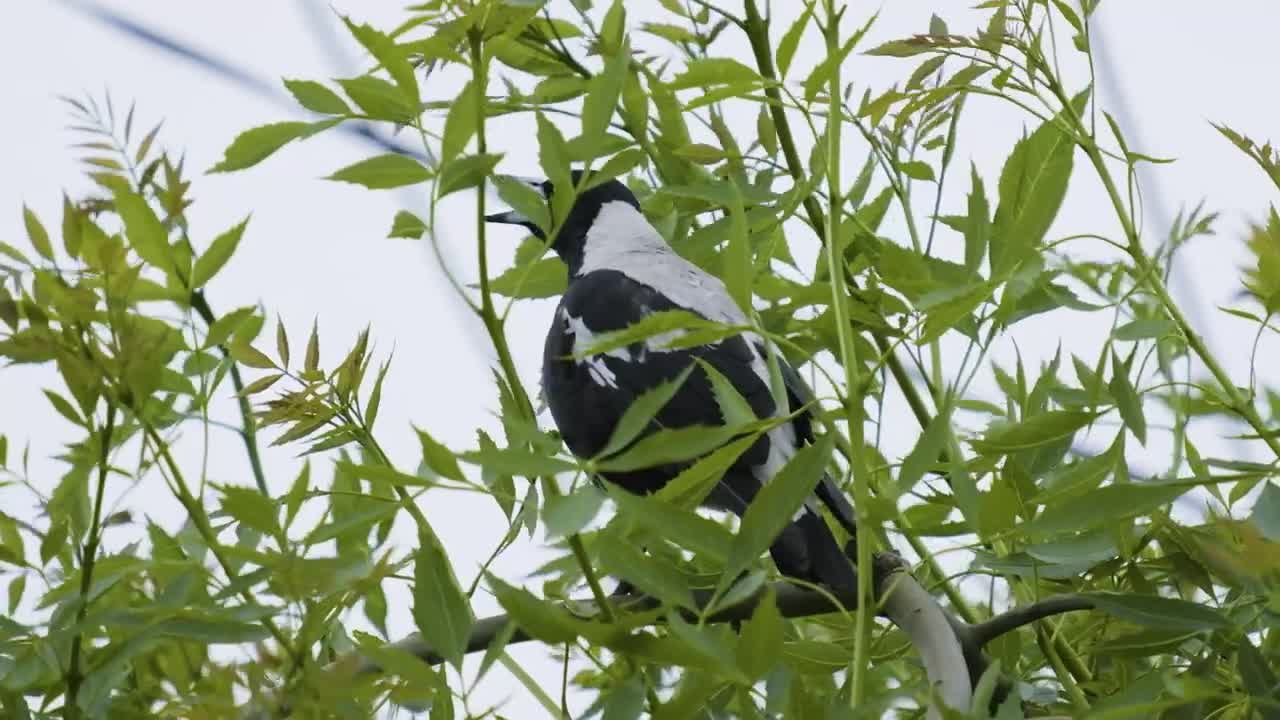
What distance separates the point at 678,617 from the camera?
688mm

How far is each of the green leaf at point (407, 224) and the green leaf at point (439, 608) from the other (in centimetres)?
18

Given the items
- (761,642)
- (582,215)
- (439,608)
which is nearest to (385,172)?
(439,608)

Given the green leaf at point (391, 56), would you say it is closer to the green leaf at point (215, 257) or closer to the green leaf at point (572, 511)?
the green leaf at point (215, 257)

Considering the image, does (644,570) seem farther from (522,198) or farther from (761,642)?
(522,198)

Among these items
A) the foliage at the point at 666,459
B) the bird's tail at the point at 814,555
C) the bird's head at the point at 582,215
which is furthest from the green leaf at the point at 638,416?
the bird's head at the point at 582,215

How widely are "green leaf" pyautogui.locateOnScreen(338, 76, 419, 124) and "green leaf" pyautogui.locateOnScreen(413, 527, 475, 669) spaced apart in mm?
245

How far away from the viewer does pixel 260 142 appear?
0.93 m

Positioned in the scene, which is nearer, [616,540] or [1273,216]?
[616,540]

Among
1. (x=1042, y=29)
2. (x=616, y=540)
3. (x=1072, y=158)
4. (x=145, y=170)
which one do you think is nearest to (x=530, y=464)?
(x=616, y=540)

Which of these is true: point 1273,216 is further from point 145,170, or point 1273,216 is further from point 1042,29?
point 145,170

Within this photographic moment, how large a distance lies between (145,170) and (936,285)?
1.44ft

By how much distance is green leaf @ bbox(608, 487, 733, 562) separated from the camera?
746 millimetres

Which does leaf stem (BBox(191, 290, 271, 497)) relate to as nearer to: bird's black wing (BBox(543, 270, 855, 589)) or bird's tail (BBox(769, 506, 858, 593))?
bird's tail (BBox(769, 506, 858, 593))

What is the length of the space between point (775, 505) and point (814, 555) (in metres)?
0.56
